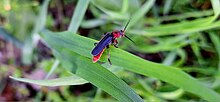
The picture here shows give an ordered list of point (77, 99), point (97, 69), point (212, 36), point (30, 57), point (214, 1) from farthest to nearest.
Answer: point (30, 57), point (77, 99), point (212, 36), point (214, 1), point (97, 69)

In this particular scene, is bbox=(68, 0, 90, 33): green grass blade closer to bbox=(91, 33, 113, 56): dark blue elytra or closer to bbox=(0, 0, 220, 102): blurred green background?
bbox=(0, 0, 220, 102): blurred green background

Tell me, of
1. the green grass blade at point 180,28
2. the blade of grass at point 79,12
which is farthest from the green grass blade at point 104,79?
the green grass blade at point 180,28

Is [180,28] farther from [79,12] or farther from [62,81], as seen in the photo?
[62,81]

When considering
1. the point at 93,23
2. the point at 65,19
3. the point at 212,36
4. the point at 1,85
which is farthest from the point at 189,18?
the point at 1,85

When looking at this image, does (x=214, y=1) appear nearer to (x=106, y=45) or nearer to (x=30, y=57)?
(x=106, y=45)

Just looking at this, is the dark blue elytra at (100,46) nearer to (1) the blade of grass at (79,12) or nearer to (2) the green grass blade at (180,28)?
(1) the blade of grass at (79,12)
